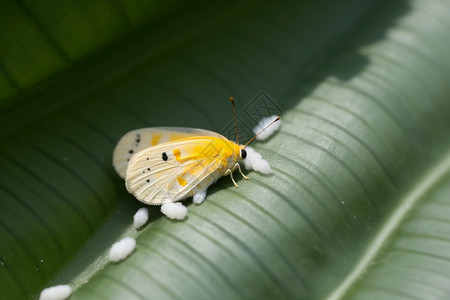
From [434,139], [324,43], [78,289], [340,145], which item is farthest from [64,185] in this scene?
[434,139]

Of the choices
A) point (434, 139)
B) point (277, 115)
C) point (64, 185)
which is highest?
point (64, 185)

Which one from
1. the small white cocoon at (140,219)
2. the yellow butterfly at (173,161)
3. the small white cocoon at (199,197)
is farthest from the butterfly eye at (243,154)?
the small white cocoon at (140,219)

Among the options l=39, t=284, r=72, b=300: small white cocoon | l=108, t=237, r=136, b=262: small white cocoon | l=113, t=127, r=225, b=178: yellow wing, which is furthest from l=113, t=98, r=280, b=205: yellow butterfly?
l=39, t=284, r=72, b=300: small white cocoon

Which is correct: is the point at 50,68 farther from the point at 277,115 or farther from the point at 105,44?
the point at 277,115

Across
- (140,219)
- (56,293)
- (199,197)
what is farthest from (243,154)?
(56,293)

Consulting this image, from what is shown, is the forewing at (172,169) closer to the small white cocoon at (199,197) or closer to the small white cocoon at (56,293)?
the small white cocoon at (199,197)
